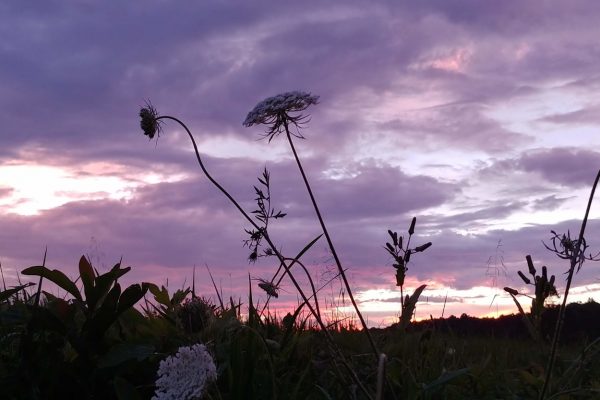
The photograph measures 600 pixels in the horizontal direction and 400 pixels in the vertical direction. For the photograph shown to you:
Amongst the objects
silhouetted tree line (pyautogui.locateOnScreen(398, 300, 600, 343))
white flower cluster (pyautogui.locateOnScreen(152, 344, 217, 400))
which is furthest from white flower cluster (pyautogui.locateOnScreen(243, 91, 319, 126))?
silhouetted tree line (pyautogui.locateOnScreen(398, 300, 600, 343))

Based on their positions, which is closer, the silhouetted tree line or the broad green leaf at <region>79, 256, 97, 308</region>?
the broad green leaf at <region>79, 256, 97, 308</region>

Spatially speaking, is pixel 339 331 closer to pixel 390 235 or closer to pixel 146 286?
pixel 390 235

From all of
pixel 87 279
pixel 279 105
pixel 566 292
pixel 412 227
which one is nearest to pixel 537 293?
pixel 566 292

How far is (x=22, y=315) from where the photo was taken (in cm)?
310

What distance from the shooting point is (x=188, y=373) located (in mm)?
1923

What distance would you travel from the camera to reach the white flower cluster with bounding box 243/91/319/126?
297 centimetres

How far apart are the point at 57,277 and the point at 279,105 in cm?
120

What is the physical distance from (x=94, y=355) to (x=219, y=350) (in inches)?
20.9

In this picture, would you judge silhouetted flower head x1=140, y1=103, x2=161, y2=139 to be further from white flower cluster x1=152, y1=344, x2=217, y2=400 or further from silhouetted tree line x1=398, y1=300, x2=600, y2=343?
silhouetted tree line x1=398, y1=300, x2=600, y2=343

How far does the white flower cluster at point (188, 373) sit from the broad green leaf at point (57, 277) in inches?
48.0

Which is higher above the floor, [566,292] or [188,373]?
[566,292]

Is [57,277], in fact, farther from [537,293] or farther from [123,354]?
[537,293]

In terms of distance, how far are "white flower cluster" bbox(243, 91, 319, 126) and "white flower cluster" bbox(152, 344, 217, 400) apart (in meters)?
1.31

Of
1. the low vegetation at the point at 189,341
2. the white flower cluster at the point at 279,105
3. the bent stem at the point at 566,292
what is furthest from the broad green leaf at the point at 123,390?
the bent stem at the point at 566,292
